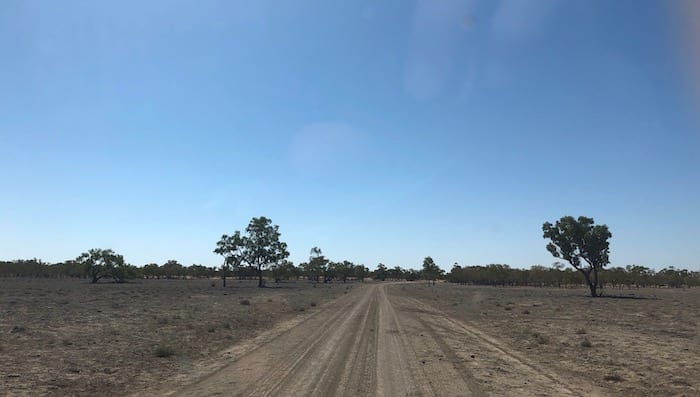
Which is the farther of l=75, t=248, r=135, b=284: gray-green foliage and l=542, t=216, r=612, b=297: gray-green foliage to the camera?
l=75, t=248, r=135, b=284: gray-green foliage

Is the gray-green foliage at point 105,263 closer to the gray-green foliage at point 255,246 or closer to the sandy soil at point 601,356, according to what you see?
the gray-green foliage at point 255,246

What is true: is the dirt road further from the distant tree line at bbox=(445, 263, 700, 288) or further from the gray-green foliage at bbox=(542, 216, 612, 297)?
the distant tree line at bbox=(445, 263, 700, 288)

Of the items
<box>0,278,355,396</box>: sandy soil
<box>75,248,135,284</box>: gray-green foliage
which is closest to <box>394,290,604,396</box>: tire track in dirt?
<box>0,278,355,396</box>: sandy soil

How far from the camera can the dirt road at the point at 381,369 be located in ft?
36.4

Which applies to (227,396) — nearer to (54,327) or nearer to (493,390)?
(493,390)

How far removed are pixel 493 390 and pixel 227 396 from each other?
6440 millimetres

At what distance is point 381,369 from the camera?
13.5 meters

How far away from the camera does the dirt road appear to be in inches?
437

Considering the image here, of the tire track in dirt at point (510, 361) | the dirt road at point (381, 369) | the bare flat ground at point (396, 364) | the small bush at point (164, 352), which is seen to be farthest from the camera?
the small bush at point (164, 352)

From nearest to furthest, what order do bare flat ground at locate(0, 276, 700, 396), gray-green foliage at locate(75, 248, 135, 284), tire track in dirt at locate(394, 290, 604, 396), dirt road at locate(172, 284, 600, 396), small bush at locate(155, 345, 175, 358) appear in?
dirt road at locate(172, 284, 600, 396) → bare flat ground at locate(0, 276, 700, 396) → tire track in dirt at locate(394, 290, 604, 396) → small bush at locate(155, 345, 175, 358) → gray-green foliage at locate(75, 248, 135, 284)

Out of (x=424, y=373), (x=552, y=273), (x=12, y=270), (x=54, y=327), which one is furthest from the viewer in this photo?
(x=12, y=270)

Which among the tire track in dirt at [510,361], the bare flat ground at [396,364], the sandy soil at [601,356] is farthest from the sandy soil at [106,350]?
the sandy soil at [601,356]

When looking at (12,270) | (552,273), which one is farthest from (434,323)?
(12,270)

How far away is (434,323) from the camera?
94.0ft
